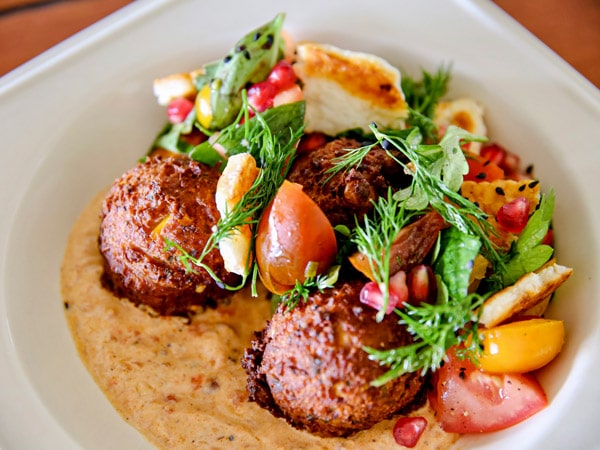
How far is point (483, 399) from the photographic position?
3.30 m

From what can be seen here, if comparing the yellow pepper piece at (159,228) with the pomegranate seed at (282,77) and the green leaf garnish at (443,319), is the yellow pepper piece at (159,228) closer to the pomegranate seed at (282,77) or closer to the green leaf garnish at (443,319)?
the pomegranate seed at (282,77)

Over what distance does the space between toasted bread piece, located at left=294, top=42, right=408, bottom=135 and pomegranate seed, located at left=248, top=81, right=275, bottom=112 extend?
0.28m

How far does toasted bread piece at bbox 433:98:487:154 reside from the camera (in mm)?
4355

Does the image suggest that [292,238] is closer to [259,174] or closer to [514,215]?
[259,174]

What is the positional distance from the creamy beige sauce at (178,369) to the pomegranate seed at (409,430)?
6 cm

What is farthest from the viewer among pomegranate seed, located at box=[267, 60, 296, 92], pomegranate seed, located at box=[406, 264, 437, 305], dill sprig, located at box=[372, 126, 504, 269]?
pomegranate seed, located at box=[267, 60, 296, 92]

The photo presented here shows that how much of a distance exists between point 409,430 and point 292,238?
1183 mm

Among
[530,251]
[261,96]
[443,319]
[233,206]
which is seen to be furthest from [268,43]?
[443,319]

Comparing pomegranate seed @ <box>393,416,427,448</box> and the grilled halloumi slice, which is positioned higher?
the grilled halloumi slice

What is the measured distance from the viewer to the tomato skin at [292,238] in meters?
3.21

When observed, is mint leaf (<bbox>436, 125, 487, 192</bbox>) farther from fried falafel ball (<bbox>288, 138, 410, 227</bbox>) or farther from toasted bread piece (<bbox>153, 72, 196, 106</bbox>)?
toasted bread piece (<bbox>153, 72, 196, 106</bbox>)

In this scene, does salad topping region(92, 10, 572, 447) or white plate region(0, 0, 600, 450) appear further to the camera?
white plate region(0, 0, 600, 450)

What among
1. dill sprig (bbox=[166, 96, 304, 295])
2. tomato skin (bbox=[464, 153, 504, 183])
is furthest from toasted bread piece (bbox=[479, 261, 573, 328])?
dill sprig (bbox=[166, 96, 304, 295])

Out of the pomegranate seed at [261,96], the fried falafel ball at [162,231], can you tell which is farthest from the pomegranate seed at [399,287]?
the pomegranate seed at [261,96]
